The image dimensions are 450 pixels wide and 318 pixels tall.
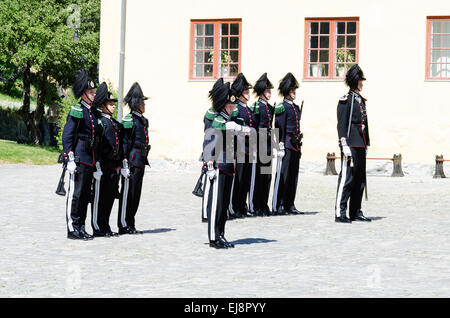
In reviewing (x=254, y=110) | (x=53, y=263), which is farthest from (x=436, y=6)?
(x=53, y=263)

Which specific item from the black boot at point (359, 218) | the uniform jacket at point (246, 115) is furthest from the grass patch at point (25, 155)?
the black boot at point (359, 218)

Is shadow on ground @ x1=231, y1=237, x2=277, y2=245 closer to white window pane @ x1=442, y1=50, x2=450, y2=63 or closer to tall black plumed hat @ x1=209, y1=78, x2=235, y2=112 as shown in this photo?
tall black plumed hat @ x1=209, y1=78, x2=235, y2=112

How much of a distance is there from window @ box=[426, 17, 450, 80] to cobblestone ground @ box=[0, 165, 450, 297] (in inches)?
289

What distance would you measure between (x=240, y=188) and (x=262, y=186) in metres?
0.39

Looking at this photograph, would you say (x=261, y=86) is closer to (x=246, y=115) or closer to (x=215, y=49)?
(x=246, y=115)

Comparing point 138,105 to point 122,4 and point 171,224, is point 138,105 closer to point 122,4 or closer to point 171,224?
point 171,224

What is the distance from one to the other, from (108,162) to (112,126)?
0.42m

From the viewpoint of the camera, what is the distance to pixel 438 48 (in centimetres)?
2338

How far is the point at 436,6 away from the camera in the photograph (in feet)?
75.9

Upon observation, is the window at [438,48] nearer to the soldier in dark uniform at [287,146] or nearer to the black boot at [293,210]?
the soldier in dark uniform at [287,146]

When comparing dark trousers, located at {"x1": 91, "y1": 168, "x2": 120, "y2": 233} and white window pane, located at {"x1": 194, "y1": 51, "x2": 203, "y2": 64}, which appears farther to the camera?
white window pane, located at {"x1": 194, "y1": 51, "x2": 203, "y2": 64}

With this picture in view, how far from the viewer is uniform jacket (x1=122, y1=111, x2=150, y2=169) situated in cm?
1189

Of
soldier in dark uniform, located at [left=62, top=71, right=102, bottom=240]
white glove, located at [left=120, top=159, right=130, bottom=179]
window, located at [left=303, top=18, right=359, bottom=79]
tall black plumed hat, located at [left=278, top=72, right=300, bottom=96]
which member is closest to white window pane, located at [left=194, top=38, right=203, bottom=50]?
window, located at [left=303, top=18, right=359, bottom=79]

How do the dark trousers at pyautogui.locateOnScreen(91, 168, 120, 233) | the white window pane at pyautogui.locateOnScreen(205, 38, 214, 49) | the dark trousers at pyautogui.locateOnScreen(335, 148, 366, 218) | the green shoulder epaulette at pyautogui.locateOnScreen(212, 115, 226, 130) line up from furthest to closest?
1. the white window pane at pyautogui.locateOnScreen(205, 38, 214, 49)
2. the dark trousers at pyautogui.locateOnScreen(335, 148, 366, 218)
3. the dark trousers at pyautogui.locateOnScreen(91, 168, 120, 233)
4. the green shoulder epaulette at pyautogui.locateOnScreen(212, 115, 226, 130)
